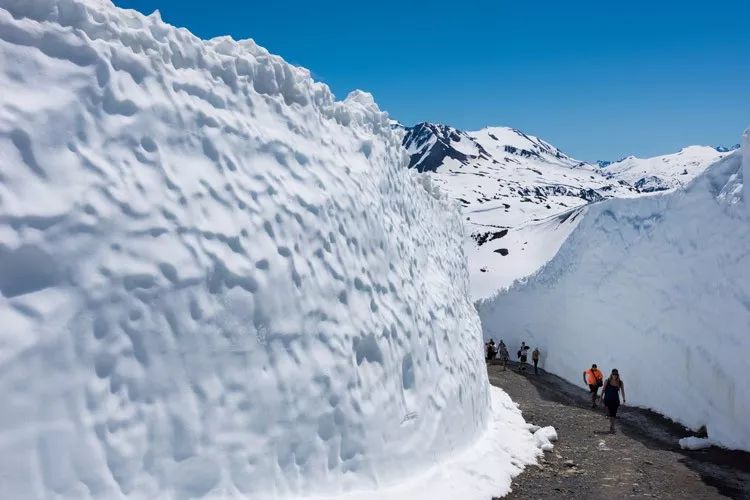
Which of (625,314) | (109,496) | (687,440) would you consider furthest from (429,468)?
(625,314)

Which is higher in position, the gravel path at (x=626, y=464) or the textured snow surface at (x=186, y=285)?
the textured snow surface at (x=186, y=285)

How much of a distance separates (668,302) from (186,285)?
1590cm

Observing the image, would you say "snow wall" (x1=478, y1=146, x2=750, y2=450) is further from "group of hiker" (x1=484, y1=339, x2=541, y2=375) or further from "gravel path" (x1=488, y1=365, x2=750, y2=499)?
"group of hiker" (x1=484, y1=339, x2=541, y2=375)

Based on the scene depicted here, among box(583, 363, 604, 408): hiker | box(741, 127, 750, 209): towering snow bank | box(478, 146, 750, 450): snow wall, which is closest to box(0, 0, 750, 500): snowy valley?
box(478, 146, 750, 450): snow wall

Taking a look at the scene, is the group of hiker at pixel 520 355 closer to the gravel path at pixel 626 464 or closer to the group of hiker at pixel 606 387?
the group of hiker at pixel 606 387

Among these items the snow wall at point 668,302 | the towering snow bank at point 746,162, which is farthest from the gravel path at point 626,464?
the towering snow bank at point 746,162

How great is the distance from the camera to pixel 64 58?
Result: 5.96 m

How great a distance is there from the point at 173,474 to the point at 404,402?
4.16m

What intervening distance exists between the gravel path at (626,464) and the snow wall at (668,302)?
1.04 m

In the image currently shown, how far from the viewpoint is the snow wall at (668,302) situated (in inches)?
529

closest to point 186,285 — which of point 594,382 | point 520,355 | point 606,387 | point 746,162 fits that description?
point 606,387

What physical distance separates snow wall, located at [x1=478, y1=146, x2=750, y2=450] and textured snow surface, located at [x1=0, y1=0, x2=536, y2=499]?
709 centimetres

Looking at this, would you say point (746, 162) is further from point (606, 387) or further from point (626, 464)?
point (626, 464)

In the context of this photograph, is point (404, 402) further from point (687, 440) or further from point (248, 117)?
point (687, 440)
